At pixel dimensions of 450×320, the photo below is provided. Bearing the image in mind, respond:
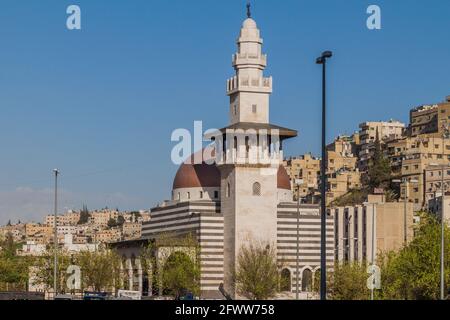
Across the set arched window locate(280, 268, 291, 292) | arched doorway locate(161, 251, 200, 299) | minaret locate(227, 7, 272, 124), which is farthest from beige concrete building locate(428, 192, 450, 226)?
arched doorway locate(161, 251, 200, 299)

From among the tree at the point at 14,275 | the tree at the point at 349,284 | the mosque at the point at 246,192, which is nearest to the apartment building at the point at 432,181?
the tree at the point at 14,275

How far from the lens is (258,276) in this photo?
9631 centimetres

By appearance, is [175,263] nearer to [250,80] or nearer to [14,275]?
[250,80]

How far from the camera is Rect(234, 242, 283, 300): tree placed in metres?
94.4

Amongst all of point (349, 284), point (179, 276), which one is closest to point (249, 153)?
point (179, 276)

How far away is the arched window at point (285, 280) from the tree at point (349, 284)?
A: 907cm

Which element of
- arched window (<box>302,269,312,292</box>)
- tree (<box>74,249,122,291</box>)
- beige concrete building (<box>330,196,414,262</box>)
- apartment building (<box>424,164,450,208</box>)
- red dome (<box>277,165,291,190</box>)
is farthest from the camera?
apartment building (<box>424,164,450,208</box>)

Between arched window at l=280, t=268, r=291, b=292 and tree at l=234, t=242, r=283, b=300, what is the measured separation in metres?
1.47

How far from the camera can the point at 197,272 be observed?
351 feet

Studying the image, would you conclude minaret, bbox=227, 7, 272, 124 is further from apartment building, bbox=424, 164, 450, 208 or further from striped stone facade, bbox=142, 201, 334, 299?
apartment building, bbox=424, 164, 450, 208

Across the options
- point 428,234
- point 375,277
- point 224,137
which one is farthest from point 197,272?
point 428,234

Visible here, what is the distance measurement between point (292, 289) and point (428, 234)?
30.6 meters

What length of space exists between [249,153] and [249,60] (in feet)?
26.4
